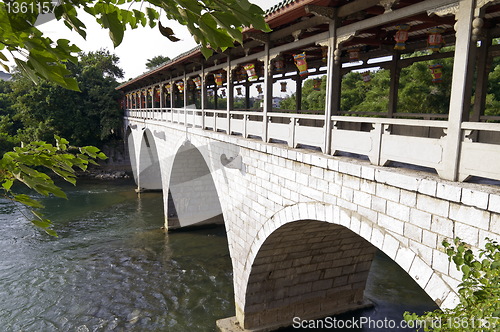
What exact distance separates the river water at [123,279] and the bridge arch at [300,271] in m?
1.27

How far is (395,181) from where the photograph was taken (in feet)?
15.9

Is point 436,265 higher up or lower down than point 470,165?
lower down

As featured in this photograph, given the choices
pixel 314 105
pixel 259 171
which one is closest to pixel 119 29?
pixel 259 171

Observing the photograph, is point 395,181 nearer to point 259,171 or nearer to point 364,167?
point 364,167

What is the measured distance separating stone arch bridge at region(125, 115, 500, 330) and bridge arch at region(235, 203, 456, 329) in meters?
0.03

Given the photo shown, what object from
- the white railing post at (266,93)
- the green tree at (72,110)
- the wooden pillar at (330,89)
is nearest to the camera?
the wooden pillar at (330,89)

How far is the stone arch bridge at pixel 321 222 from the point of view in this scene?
4.27 meters

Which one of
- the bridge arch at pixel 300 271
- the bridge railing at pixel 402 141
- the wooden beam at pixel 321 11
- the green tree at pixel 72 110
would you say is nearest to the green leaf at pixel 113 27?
the bridge railing at pixel 402 141

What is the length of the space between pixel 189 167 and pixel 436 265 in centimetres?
1544

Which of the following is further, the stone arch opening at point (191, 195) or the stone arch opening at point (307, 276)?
the stone arch opening at point (191, 195)

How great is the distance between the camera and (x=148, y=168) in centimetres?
2822

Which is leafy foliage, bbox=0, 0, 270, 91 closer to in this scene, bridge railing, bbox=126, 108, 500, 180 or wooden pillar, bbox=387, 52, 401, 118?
bridge railing, bbox=126, 108, 500, 180

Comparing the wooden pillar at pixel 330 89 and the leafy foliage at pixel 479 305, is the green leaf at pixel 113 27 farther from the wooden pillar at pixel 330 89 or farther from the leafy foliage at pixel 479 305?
the wooden pillar at pixel 330 89

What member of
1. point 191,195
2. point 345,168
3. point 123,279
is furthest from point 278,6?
point 191,195
